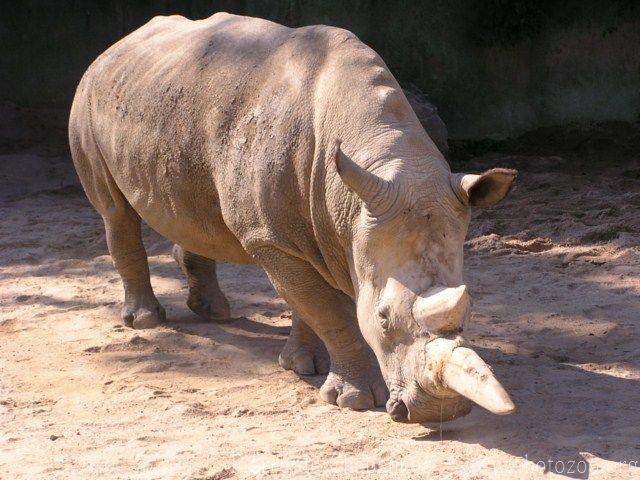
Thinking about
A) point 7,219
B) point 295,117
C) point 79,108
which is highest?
point 295,117

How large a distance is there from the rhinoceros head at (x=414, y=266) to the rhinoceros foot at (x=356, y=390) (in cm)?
55

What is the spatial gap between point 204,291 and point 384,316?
8.28ft

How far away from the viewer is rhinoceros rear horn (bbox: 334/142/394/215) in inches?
167

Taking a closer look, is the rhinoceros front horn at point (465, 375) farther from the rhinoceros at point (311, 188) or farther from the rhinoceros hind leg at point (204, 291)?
the rhinoceros hind leg at point (204, 291)

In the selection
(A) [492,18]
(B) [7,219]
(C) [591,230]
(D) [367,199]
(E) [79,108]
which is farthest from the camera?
(A) [492,18]

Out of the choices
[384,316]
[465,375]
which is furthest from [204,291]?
[465,375]

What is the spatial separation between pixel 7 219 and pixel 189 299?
3.40 metres

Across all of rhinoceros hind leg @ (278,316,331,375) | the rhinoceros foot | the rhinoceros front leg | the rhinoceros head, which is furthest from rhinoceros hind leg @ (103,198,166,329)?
the rhinoceros head

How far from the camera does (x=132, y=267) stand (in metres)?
6.80

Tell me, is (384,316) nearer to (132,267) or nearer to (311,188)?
(311,188)

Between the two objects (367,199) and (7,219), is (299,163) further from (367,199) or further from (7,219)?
(7,219)

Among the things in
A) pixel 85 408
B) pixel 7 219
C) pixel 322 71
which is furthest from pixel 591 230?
pixel 7 219

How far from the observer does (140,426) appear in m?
4.86

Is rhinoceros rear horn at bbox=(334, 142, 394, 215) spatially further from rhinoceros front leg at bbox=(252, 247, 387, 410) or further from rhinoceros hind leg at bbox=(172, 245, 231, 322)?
rhinoceros hind leg at bbox=(172, 245, 231, 322)
